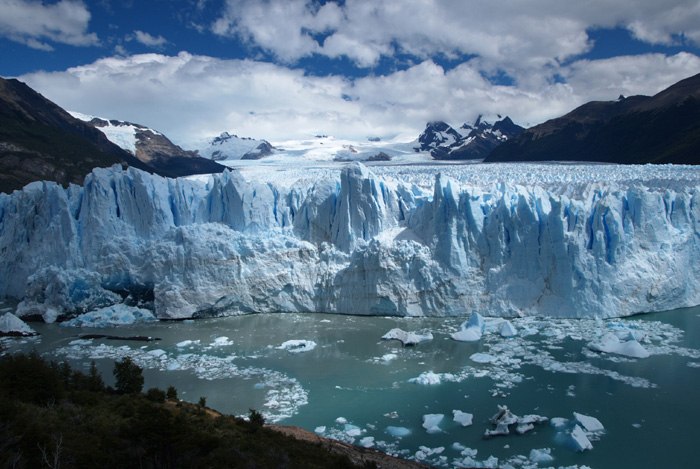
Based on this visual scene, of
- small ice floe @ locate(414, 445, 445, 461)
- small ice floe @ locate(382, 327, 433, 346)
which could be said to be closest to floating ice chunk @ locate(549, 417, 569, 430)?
small ice floe @ locate(414, 445, 445, 461)

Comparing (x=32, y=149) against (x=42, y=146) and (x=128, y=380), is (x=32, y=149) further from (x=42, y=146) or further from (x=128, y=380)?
(x=128, y=380)

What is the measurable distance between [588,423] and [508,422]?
137cm

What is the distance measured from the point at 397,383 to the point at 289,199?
10.0 m

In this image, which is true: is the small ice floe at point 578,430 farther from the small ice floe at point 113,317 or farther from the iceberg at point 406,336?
the small ice floe at point 113,317

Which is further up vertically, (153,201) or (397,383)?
(153,201)

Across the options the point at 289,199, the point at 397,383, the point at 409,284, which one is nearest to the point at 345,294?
the point at 409,284

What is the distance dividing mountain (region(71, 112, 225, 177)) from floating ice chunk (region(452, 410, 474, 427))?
50862 millimetres

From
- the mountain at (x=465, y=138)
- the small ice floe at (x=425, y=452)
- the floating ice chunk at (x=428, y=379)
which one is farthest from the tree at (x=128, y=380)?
the mountain at (x=465, y=138)

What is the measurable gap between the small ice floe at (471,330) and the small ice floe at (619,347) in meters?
2.73

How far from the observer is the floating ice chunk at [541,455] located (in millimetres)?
7777

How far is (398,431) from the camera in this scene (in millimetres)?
8844

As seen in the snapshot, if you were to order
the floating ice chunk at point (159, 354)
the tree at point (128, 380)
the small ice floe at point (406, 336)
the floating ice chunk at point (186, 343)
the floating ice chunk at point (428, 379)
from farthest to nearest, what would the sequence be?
the floating ice chunk at point (186, 343)
the small ice floe at point (406, 336)
the floating ice chunk at point (159, 354)
the floating ice chunk at point (428, 379)
the tree at point (128, 380)

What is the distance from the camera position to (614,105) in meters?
47.1

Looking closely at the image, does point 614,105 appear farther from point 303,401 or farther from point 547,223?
point 303,401
